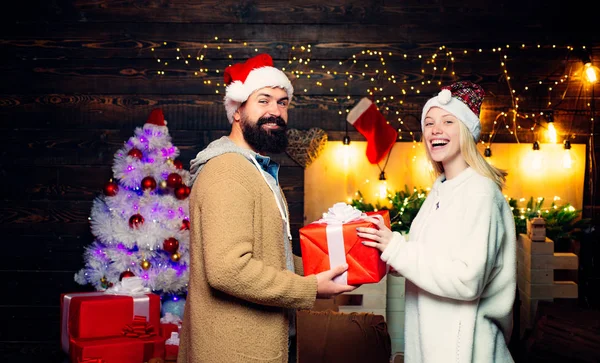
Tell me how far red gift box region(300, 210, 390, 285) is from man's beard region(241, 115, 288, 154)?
0.33 metres

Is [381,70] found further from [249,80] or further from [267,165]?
[267,165]

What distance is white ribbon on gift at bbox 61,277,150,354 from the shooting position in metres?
3.49

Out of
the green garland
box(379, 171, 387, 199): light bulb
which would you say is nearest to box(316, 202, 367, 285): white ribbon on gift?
the green garland

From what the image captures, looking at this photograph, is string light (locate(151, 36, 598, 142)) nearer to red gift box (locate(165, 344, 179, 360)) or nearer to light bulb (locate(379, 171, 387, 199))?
light bulb (locate(379, 171, 387, 199))

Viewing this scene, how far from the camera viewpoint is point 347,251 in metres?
2.16

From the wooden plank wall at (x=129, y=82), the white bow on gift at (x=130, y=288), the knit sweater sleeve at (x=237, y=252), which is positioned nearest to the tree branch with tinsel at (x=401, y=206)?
the wooden plank wall at (x=129, y=82)

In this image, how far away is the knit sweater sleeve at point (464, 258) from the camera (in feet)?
6.63

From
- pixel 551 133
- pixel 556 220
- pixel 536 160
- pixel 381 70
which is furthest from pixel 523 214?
pixel 381 70

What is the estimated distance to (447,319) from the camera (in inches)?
82.7

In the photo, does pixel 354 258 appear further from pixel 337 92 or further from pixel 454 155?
pixel 337 92

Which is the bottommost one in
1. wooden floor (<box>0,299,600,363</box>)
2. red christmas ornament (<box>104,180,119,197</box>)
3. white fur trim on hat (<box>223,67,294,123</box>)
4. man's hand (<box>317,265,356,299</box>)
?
wooden floor (<box>0,299,600,363</box>)

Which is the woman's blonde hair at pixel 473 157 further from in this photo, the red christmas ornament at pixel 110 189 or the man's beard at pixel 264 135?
the red christmas ornament at pixel 110 189

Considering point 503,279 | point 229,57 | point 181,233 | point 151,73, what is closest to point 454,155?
point 503,279

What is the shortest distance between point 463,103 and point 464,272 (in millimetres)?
594
